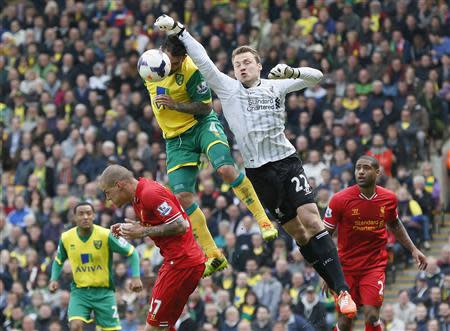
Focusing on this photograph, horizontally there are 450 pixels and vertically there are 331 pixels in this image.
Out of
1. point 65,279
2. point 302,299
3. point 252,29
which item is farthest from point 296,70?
point 252,29

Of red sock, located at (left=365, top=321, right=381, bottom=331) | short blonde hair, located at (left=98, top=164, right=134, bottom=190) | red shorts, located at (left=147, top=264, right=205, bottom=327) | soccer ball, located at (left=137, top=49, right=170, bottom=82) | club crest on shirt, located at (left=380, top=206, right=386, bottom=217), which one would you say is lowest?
red sock, located at (left=365, top=321, right=381, bottom=331)

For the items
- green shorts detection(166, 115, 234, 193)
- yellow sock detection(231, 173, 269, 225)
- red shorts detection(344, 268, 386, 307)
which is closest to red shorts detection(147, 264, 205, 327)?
yellow sock detection(231, 173, 269, 225)

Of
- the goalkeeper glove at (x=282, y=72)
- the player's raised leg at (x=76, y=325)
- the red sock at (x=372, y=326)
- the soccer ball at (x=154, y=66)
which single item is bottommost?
the red sock at (x=372, y=326)

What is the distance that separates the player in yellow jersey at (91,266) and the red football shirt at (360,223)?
3.07 meters

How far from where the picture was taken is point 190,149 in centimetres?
1448

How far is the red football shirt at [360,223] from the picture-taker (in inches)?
598

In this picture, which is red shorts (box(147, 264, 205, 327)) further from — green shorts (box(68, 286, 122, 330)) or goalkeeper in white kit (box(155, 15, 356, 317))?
green shorts (box(68, 286, 122, 330))

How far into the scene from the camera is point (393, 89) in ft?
76.4

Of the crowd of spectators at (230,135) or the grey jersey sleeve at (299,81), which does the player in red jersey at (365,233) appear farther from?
the crowd of spectators at (230,135)

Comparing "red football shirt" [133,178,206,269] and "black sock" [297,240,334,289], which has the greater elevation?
"red football shirt" [133,178,206,269]

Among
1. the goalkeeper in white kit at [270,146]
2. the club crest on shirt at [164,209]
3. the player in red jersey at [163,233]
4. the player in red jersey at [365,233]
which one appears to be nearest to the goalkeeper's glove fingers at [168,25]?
the goalkeeper in white kit at [270,146]

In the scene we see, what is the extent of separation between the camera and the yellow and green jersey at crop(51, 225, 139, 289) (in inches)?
664

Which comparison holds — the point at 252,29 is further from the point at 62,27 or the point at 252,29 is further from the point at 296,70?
the point at 296,70

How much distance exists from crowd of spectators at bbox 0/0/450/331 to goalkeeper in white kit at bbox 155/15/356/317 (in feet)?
14.2
